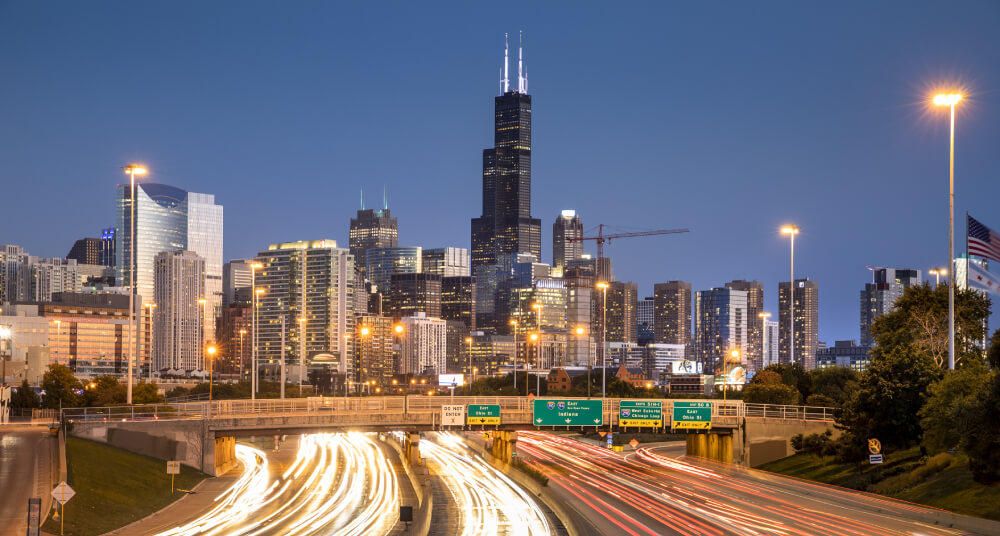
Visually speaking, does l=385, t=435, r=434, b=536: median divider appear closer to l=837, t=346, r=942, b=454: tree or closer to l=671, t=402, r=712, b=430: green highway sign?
l=671, t=402, r=712, b=430: green highway sign

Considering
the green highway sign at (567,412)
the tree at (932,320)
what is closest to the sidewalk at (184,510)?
the green highway sign at (567,412)

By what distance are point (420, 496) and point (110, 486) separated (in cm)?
1913

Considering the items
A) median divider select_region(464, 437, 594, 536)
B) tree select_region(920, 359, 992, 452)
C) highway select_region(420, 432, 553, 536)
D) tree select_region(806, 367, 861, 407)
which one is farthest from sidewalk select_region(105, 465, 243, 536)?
tree select_region(806, 367, 861, 407)

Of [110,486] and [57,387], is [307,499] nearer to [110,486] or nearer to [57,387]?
[110,486]

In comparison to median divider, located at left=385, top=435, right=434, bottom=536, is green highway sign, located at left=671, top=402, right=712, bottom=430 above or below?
above

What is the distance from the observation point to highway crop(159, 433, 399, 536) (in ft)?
178

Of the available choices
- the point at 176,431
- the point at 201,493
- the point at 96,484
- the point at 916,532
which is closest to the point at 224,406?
the point at 176,431

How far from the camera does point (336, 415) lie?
7988cm

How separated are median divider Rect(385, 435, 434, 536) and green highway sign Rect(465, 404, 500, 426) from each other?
18.3 feet

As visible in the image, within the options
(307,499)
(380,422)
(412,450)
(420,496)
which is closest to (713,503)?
(420,496)

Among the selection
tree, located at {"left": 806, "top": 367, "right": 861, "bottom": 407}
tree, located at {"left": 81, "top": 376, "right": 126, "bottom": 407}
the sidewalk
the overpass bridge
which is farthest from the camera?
tree, located at {"left": 81, "top": 376, "right": 126, "bottom": 407}

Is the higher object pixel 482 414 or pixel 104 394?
pixel 482 414

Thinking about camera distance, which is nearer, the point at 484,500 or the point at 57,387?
the point at 484,500

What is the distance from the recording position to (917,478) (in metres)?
65.4
